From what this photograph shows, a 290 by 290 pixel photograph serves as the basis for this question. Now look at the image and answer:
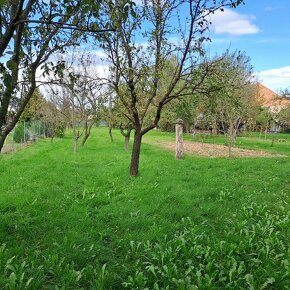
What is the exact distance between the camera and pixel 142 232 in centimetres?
632

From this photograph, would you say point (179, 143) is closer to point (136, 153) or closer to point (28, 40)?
point (136, 153)

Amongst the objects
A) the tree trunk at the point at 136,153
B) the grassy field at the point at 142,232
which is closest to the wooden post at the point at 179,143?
the tree trunk at the point at 136,153


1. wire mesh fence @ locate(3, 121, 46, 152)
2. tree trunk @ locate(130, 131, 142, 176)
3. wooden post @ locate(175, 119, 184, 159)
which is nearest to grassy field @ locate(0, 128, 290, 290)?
tree trunk @ locate(130, 131, 142, 176)

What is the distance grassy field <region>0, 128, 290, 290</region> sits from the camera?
4.64 metres

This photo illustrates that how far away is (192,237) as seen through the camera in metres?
5.99

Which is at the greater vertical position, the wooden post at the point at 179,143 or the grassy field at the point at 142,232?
the wooden post at the point at 179,143

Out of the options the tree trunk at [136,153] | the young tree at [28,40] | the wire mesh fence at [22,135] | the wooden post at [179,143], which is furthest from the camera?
the wire mesh fence at [22,135]

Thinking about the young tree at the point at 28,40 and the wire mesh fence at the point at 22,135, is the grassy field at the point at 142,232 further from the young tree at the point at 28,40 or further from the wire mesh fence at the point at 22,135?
the wire mesh fence at the point at 22,135

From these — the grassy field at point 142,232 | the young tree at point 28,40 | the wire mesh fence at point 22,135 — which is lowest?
the grassy field at point 142,232

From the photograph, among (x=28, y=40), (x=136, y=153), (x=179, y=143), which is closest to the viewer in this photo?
(x=28, y=40)

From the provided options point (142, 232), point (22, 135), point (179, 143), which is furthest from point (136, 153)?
point (22, 135)

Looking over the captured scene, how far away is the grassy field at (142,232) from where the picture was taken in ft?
15.2

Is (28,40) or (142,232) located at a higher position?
(28,40)

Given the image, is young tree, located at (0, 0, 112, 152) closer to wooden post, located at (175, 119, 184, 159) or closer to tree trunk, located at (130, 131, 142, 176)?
tree trunk, located at (130, 131, 142, 176)
